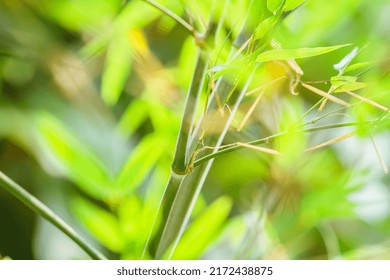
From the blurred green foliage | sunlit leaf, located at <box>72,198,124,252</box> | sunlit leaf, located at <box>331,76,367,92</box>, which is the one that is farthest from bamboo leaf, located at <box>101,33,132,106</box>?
sunlit leaf, located at <box>331,76,367,92</box>

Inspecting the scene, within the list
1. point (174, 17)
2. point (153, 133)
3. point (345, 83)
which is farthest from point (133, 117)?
point (345, 83)

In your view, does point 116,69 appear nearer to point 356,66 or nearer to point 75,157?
point 75,157

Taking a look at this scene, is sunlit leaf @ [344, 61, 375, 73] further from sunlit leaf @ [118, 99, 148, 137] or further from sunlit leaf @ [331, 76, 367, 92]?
sunlit leaf @ [118, 99, 148, 137]

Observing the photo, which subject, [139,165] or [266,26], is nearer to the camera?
[266,26]

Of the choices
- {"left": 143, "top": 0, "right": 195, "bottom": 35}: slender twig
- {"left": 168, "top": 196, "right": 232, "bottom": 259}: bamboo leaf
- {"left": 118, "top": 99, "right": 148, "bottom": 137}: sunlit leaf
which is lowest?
{"left": 168, "top": 196, "right": 232, "bottom": 259}: bamboo leaf

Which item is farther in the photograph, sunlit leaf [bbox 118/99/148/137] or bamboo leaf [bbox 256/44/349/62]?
sunlit leaf [bbox 118/99/148/137]

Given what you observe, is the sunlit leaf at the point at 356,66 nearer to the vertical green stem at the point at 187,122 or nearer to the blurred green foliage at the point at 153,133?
the blurred green foliage at the point at 153,133

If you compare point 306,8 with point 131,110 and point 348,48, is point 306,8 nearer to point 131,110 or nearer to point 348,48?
point 348,48
